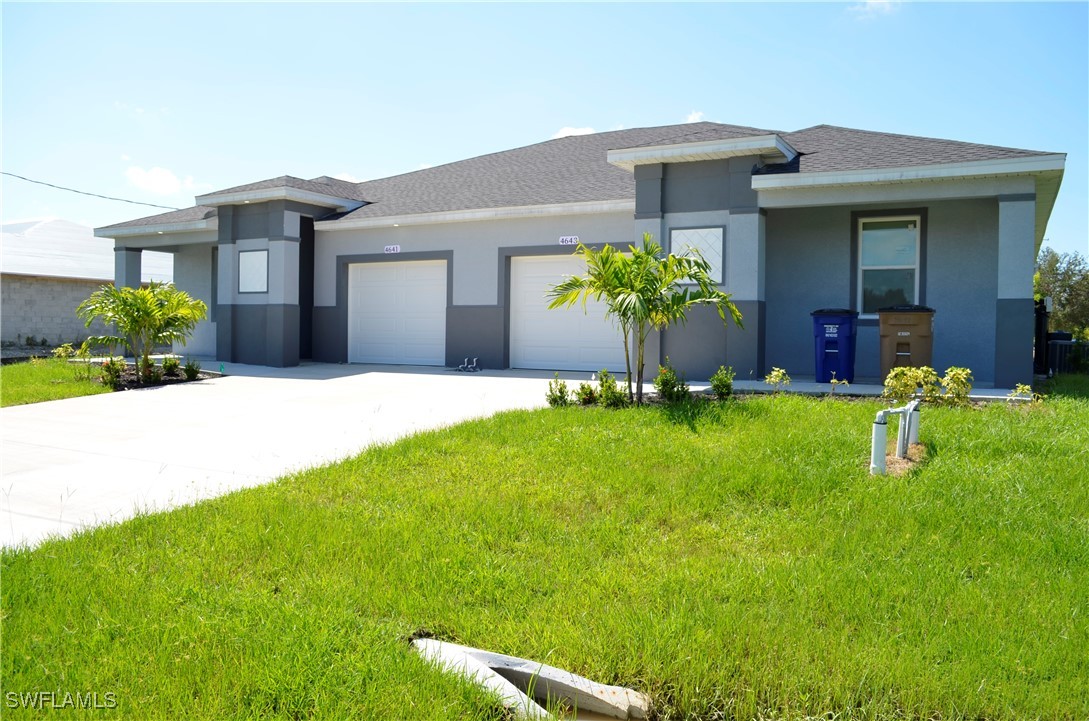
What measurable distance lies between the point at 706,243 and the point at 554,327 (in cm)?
423

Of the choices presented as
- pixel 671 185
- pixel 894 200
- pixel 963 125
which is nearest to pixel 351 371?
pixel 671 185

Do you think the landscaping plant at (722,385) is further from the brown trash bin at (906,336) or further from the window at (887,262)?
the window at (887,262)

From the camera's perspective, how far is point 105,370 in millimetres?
13219

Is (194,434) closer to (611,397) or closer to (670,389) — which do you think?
(611,397)

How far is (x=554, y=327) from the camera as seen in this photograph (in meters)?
16.2

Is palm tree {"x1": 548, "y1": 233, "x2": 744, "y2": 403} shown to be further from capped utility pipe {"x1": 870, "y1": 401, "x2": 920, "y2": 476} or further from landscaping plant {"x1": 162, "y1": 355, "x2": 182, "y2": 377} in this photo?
landscaping plant {"x1": 162, "y1": 355, "x2": 182, "y2": 377}

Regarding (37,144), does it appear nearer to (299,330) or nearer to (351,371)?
(299,330)

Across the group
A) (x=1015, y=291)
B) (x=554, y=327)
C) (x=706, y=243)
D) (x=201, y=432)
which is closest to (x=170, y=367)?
(x=201, y=432)

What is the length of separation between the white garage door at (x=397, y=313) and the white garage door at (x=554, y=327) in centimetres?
199

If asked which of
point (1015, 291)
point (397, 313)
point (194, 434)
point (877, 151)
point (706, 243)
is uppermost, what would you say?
point (877, 151)

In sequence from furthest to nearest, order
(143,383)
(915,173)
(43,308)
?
(43,308)
(143,383)
(915,173)

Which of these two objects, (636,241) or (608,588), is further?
(636,241)

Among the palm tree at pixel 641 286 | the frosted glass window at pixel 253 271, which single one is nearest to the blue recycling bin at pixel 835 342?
the palm tree at pixel 641 286

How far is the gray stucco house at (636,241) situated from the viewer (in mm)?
12242
